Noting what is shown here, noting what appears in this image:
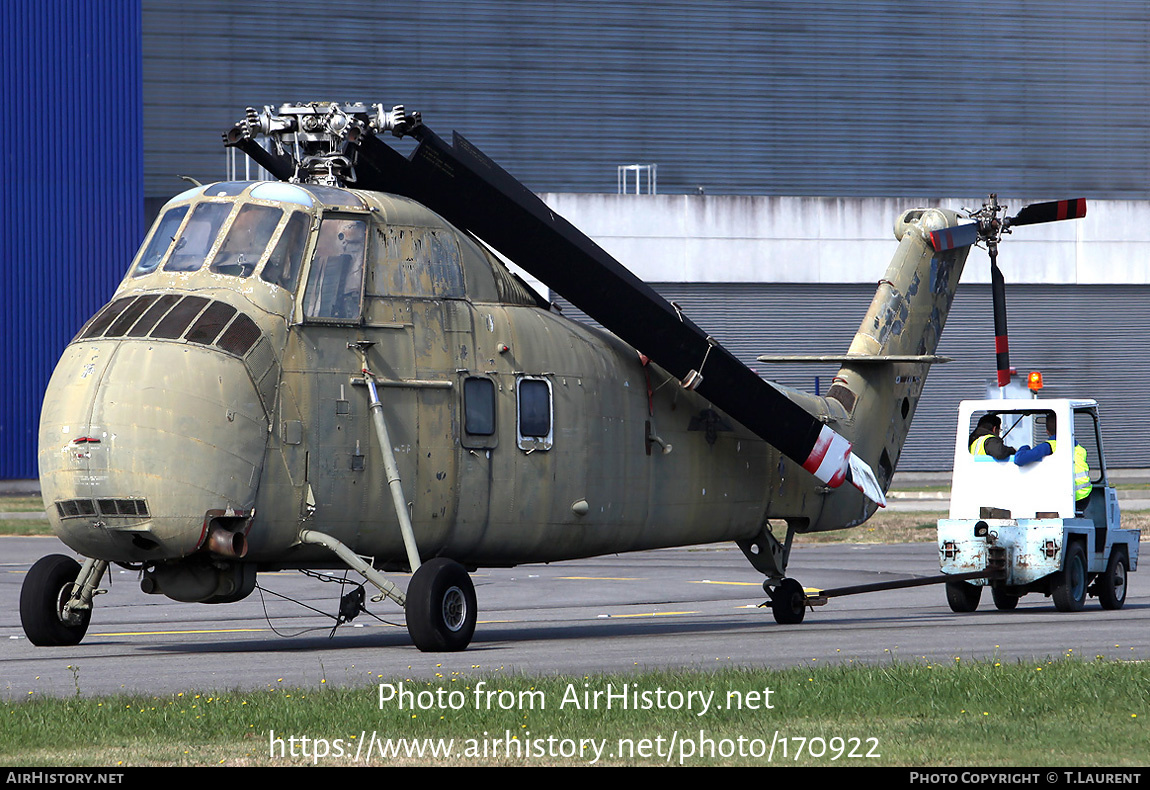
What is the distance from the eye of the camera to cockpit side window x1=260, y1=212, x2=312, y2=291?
13.9 m

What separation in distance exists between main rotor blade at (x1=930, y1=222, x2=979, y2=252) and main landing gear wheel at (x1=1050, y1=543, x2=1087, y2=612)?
4.46 meters

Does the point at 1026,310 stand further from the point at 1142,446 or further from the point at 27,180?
the point at 27,180

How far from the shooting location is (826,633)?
1639 centimetres

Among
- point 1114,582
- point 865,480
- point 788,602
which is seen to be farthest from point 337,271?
point 1114,582

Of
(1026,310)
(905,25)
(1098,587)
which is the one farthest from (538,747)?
(905,25)

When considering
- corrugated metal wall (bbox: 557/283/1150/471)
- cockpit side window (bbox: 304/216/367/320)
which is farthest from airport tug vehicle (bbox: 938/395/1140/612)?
corrugated metal wall (bbox: 557/283/1150/471)

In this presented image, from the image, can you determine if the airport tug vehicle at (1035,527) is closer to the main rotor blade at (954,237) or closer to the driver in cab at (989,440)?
the driver in cab at (989,440)

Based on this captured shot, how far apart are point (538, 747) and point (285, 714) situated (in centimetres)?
191

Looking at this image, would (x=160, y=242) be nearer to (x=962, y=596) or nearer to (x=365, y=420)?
(x=365, y=420)

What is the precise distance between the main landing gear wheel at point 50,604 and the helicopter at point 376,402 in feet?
0.08

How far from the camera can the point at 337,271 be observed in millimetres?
14320

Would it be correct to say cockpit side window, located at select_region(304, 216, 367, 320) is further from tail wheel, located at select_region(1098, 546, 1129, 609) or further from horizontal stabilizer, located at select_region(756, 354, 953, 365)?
tail wheel, located at select_region(1098, 546, 1129, 609)

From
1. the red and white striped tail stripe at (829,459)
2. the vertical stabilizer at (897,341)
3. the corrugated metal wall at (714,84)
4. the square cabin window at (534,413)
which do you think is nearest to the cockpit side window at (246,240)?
the square cabin window at (534,413)

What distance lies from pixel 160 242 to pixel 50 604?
3690mm
